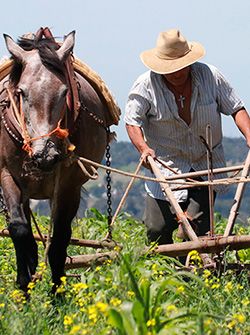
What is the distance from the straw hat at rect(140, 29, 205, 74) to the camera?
8773 millimetres

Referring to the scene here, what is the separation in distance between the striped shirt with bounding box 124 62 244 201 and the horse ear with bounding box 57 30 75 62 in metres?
0.88

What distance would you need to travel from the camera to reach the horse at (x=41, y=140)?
304 inches

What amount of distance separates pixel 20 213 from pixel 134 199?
604ft

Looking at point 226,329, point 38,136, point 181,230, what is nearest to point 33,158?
point 38,136

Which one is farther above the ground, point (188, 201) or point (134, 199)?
point (188, 201)

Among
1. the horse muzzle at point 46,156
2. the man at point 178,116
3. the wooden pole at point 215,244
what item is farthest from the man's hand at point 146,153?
the horse muzzle at point 46,156

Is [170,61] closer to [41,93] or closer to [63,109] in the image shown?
[63,109]

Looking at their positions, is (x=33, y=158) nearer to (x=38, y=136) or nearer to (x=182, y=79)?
(x=38, y=136)

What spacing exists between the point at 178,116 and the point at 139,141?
0.44 meters

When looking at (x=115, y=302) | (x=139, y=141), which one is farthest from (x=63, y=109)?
(x=115, y=302)

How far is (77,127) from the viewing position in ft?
27.9

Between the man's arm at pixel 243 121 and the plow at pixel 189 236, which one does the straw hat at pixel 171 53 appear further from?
the plow at pixel 189 236

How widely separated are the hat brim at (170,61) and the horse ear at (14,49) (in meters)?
1.19

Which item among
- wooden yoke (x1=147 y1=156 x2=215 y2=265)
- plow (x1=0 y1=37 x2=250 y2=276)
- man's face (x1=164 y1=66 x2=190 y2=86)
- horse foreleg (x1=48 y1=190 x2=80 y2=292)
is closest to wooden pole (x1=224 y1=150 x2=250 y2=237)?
plow (x1=0 y1=37 x2=250 y2=276)
